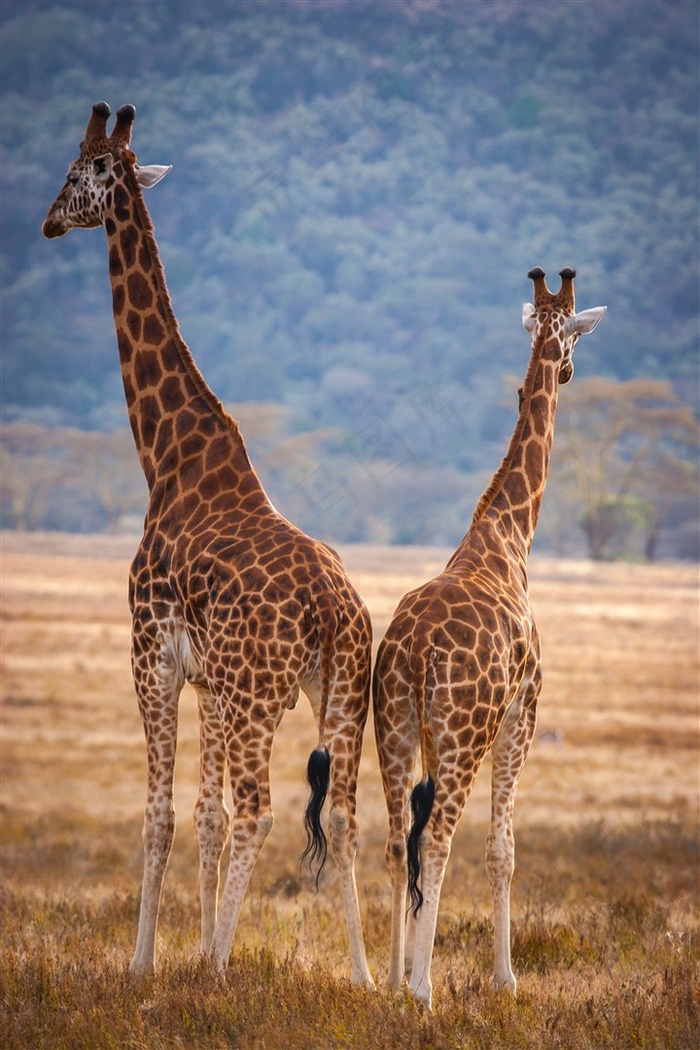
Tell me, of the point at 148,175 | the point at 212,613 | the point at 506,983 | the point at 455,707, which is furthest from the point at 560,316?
the point at 506,983

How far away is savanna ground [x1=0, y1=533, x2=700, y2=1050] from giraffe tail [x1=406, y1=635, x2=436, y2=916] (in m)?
0.48

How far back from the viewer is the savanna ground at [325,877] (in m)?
4.80

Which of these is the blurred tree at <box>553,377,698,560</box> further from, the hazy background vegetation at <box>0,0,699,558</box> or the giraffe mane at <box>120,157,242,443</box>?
the giraffe mane at <box>120,157,242,443</box>

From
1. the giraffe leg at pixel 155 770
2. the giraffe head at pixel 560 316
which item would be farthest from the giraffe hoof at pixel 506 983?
the giraffe head at pixel 560 316

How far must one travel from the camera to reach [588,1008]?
16.4ft

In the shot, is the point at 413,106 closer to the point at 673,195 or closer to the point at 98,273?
the point at 673,195

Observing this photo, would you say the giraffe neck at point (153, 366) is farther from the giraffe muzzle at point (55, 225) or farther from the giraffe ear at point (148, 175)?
the giraffe muzzle at point (55, 225)

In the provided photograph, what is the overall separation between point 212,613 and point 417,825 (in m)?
1.29

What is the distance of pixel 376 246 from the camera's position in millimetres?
80625

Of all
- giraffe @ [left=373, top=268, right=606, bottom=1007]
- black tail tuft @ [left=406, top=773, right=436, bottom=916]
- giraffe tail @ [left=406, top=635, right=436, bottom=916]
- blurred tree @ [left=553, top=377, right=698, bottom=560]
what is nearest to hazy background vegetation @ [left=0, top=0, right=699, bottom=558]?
blurred tree @ [left=553, top=377, right=698, bottom=560]

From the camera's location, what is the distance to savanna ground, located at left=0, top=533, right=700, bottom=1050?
4797 millimetres

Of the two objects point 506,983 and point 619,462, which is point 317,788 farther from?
point 619,462

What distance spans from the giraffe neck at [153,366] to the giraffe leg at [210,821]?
3.89 ft

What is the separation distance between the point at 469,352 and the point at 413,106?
1341 inches
